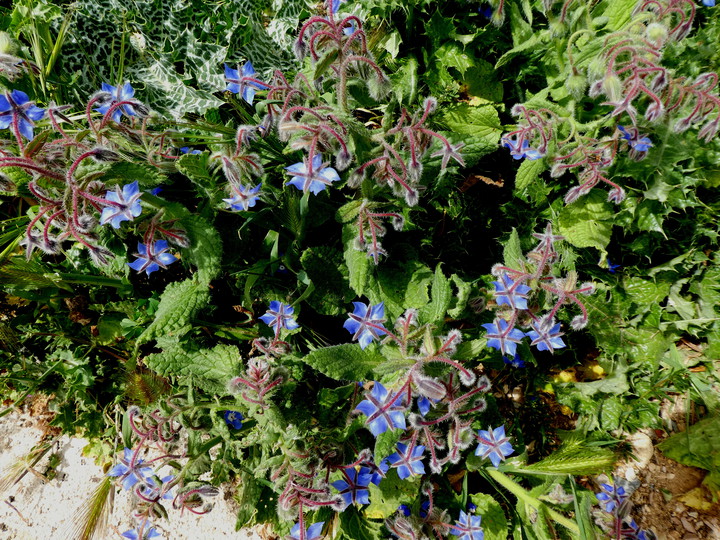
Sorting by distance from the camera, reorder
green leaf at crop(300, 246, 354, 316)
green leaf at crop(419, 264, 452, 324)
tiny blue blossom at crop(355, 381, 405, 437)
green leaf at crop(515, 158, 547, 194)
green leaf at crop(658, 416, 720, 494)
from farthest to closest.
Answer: green leaf at crop(658, 416, 720, 494)
green leaf at crop(515, 158, 547, 194)
green leaf at crop(300, 246, 354, 316)
green leaf at crop(419, 264, 452, 324)
tiny blue blossom at crop(355, 381, 405, 437)

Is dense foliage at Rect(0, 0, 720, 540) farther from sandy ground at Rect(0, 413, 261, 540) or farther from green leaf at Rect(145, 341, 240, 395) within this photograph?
sandy ground at Rect(0, 413, 261, 540)

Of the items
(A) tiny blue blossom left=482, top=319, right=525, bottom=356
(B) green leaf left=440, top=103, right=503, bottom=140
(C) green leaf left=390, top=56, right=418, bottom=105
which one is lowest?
(A) tiny blue blossom left=482, top=319, right=525, bottom=356

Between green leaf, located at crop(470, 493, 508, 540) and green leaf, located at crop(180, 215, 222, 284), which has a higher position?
green leaf, located at crop(180, 215, 222, 284)

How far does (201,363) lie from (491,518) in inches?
57.7

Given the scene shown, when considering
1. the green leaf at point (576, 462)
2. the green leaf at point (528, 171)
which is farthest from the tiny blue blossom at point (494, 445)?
the green leaf at point (528, 171)

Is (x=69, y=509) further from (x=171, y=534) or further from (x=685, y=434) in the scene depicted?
(x=685, y=434)

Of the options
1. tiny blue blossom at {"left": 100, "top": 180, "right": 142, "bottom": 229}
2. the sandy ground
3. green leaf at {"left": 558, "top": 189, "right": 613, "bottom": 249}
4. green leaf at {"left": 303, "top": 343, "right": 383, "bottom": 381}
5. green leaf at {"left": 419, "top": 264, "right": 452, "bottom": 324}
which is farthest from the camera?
the sandy ground

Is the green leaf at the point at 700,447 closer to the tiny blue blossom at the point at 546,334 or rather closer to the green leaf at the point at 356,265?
the tiny blue blossom at the point at 546,334

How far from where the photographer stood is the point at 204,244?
181 cm

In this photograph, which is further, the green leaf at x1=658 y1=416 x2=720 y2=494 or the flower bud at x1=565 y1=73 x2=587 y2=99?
the green leaf at x1=658 y1=416 x2=720 y2=494

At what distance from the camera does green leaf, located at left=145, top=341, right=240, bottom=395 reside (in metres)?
2.05

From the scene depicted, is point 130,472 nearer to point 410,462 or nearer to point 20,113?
point 410,462

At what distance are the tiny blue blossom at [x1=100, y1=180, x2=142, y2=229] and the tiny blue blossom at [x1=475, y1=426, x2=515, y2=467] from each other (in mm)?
1491

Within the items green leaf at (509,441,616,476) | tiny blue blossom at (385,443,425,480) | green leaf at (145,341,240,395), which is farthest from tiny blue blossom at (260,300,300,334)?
green leaf at (509,441,616,476)
